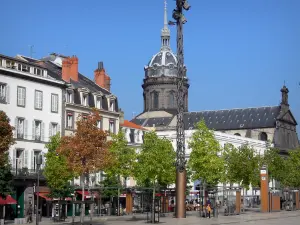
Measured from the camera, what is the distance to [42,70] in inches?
2729

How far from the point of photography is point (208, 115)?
472 feet

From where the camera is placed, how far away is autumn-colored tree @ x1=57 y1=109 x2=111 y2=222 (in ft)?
150

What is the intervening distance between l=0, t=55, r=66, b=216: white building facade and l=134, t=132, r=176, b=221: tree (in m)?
10.5

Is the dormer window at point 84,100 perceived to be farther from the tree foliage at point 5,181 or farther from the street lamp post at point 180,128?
the street lamp post at point 180,128

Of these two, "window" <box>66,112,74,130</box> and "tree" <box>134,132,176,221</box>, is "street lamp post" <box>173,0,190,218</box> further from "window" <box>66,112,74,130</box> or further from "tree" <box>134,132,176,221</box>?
"window" <box>66,112,74,130</box>

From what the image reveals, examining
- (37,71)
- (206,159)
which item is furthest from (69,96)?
(206,159)

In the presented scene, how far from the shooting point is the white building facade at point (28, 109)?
2514 inches

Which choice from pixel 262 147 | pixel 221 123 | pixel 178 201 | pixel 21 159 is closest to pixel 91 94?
pixel 21 159

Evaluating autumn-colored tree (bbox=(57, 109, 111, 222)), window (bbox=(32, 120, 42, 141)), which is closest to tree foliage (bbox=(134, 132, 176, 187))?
window (bbox=(32, 120, 42, 141))

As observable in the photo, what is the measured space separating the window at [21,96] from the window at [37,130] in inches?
103

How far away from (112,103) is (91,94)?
4.90 m

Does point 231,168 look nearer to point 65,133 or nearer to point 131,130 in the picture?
point 131,130

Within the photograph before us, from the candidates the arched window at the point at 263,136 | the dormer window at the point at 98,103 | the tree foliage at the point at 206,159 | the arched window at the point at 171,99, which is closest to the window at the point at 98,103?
the dormer window at the point at 98,103

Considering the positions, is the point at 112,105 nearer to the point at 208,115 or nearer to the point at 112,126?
the point at 112,126
